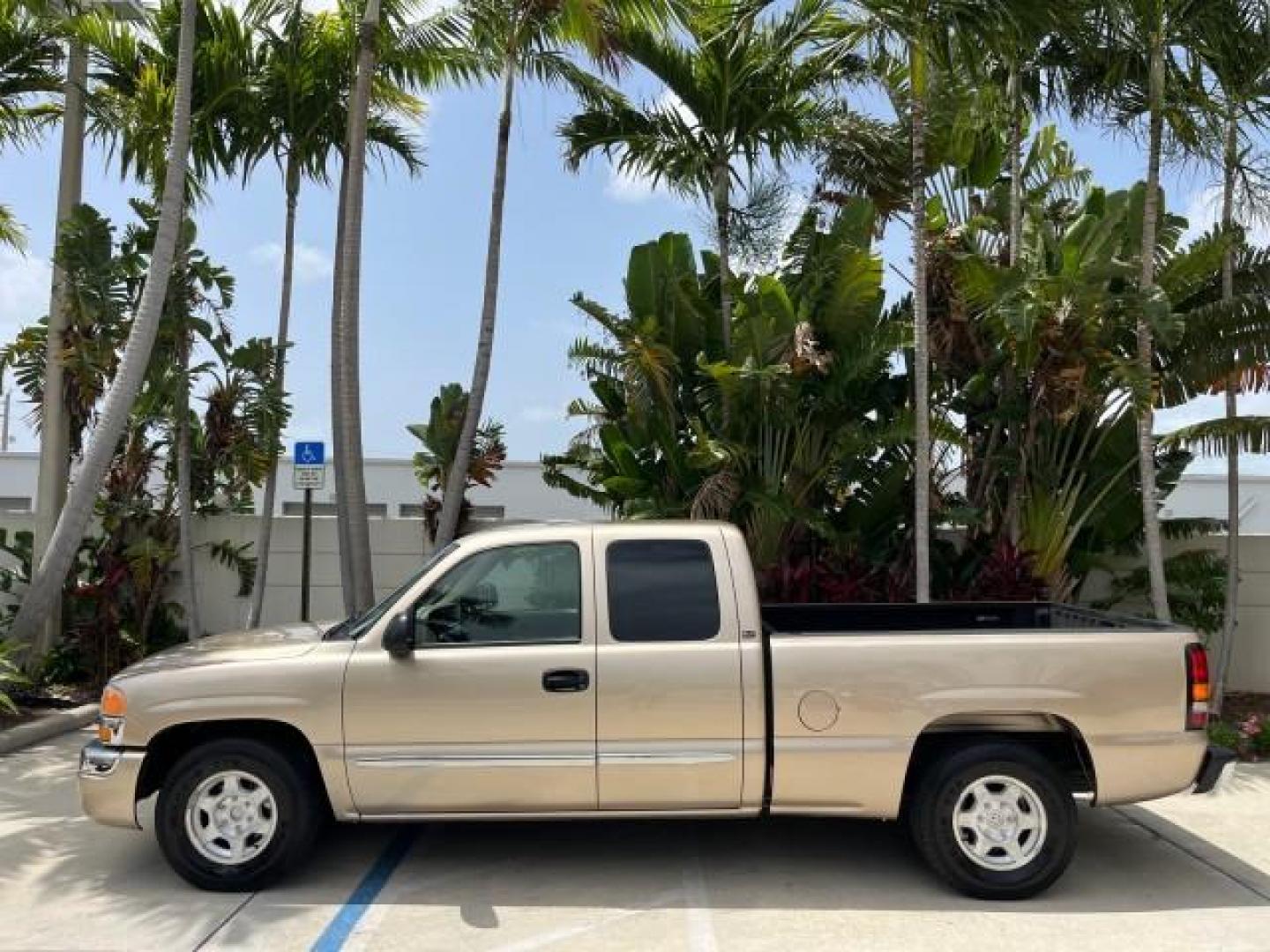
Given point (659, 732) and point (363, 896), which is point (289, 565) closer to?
point (363, 896)

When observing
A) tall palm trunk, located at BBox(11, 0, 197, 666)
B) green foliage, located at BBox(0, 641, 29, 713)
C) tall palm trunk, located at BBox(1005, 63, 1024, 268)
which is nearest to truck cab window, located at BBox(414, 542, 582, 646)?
green foliage, located at BBox(0, 641, 29, 713)

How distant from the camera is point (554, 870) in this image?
5.59 m

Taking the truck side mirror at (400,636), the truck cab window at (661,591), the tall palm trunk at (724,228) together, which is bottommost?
the truck side mirror at (400,636)

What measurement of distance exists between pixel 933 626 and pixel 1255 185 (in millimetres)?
6442

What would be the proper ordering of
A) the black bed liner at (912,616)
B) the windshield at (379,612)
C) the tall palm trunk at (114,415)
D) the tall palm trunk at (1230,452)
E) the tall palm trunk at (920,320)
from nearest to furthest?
the windshield at (379,612)
the black bed liner at (912,616)
the tall palm trunk at (920,320)
the tall palm trunk at (114,415)
the tall palm trunk at (1230,452)

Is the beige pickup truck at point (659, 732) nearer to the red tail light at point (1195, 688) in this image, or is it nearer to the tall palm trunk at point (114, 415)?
the red tail light at point (1195, 688)

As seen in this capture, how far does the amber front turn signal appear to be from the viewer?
17.1 ft

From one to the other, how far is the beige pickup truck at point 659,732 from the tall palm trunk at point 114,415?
470cm

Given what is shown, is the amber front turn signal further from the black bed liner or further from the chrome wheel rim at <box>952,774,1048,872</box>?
the chrome wheel rim at <box>952,774,1048,872</box>

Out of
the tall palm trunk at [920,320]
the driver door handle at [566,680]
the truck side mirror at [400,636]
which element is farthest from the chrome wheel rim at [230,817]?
the tall palm trunk at [920,320]

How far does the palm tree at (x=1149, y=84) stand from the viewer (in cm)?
900

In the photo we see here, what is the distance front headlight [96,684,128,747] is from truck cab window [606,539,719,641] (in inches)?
94.4

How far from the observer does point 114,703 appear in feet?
17.2

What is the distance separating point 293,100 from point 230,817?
827cm
